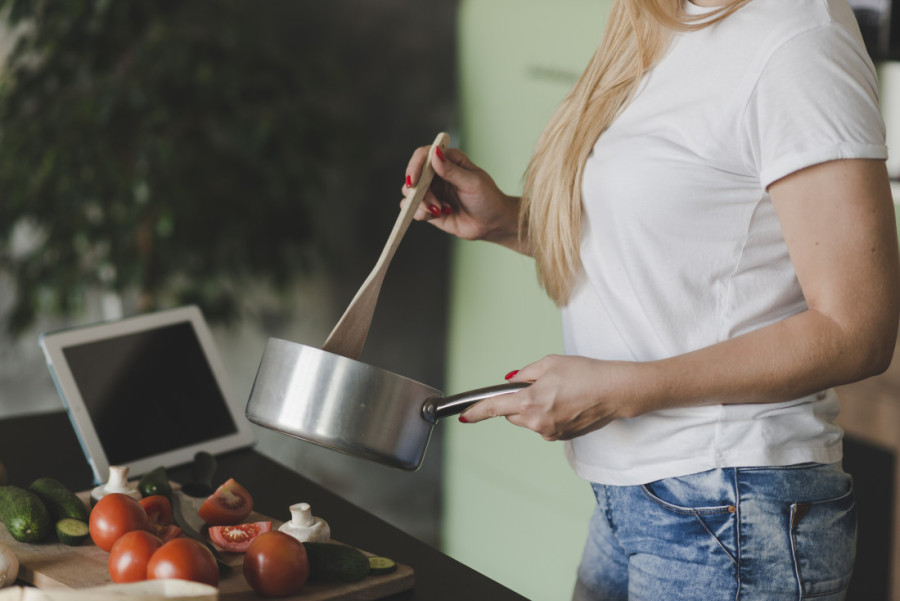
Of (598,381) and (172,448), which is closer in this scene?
(598,381)

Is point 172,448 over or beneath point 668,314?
beneath

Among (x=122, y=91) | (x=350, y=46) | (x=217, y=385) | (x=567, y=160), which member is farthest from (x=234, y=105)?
(x=567, y=160)

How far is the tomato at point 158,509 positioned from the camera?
0.96 meters

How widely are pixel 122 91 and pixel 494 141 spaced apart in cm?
87

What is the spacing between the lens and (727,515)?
84 centimetres

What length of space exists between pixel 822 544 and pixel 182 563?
57 cm

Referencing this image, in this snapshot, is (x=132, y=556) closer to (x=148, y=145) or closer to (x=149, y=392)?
(x=149, y=392)

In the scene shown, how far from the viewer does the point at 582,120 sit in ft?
3.17

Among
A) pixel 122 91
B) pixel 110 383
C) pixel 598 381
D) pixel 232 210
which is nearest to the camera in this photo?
pixel 598 381

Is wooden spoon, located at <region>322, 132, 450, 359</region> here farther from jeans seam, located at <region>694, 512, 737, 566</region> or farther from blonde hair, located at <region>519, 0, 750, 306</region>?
jeans seam, located at <region>694, 512, 737, 566</region>

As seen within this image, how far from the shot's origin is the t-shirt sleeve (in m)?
0.74

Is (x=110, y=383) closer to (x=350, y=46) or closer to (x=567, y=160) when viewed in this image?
(x=567, y=160)

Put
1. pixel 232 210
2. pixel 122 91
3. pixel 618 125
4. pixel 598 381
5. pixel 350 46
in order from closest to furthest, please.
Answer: pixel 598 381 < pixel 618 125 < pixel 122 91 < pixel 232 210 < pixel 350 46

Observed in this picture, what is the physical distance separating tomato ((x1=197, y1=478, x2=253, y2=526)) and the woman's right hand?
376mm
